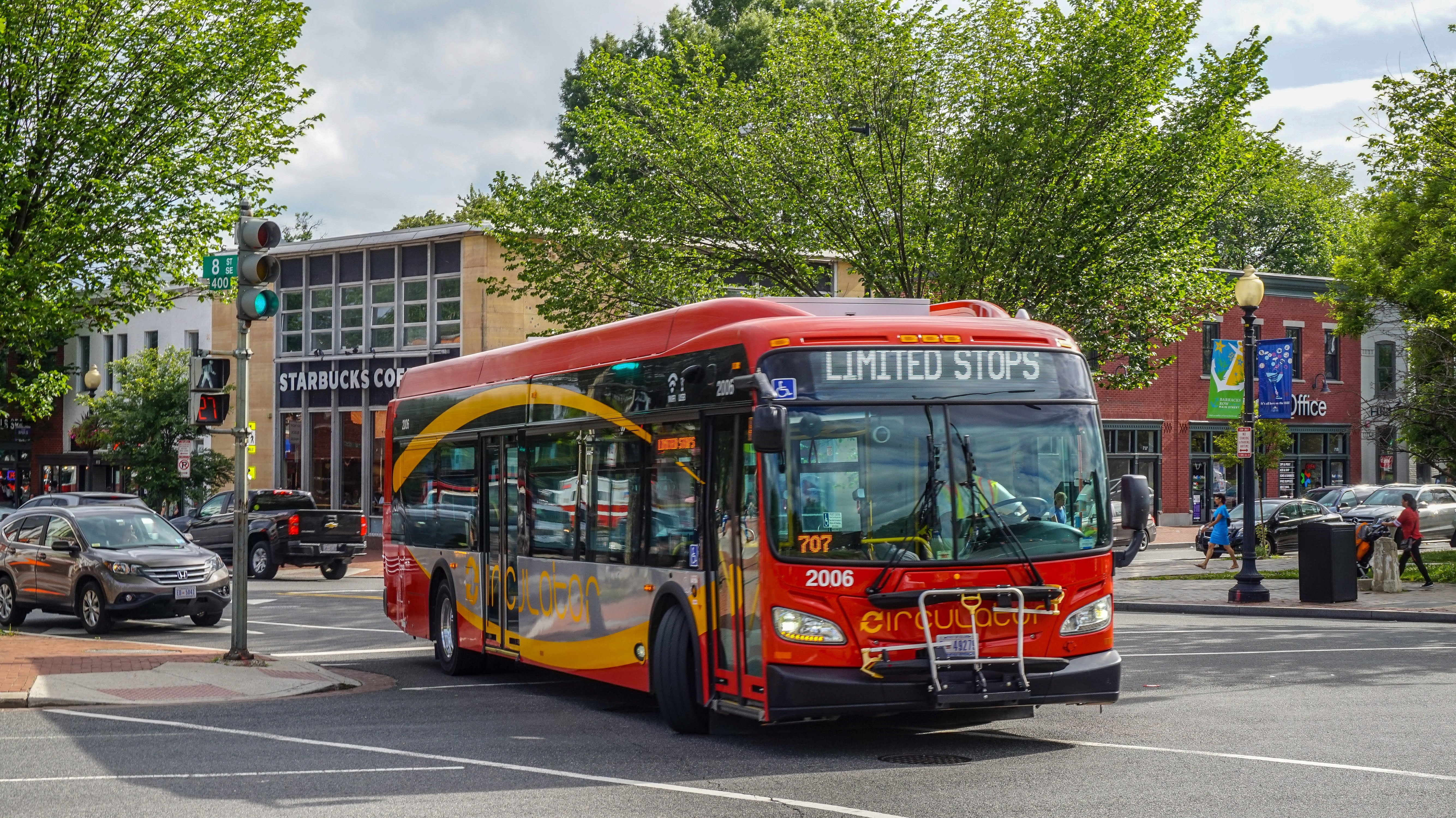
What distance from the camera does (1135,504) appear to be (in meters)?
10.8

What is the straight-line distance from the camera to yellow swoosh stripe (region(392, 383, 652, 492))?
493 inches

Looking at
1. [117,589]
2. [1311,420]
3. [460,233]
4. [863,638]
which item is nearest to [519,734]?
[863,638]

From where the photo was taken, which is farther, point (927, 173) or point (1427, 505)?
point (1427, 505)

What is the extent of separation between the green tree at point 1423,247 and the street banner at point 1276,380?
2.63 meters

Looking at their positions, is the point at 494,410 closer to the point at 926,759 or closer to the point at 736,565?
the point at 736,565

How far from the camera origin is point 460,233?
4316cm

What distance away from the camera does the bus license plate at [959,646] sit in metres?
9.76

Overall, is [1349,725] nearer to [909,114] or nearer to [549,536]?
[549,536]

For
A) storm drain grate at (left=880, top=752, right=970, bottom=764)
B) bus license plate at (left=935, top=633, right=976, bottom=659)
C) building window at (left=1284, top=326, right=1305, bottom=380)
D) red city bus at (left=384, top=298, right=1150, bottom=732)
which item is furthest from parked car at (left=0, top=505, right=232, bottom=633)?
building window at (left=1284, top=326, right=1305, bottom=380)

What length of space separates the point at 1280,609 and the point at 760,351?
1513cm

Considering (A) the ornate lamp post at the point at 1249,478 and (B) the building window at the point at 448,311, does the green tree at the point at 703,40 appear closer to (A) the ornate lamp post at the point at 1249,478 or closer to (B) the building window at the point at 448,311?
(B) the building window at the point at 448,311

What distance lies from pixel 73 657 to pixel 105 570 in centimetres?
400

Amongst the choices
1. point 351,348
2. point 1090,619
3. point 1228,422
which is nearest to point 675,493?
point 1090,619

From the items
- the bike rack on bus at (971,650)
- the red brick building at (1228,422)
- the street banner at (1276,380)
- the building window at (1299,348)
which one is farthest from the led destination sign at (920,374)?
the building window at (1299,348)
